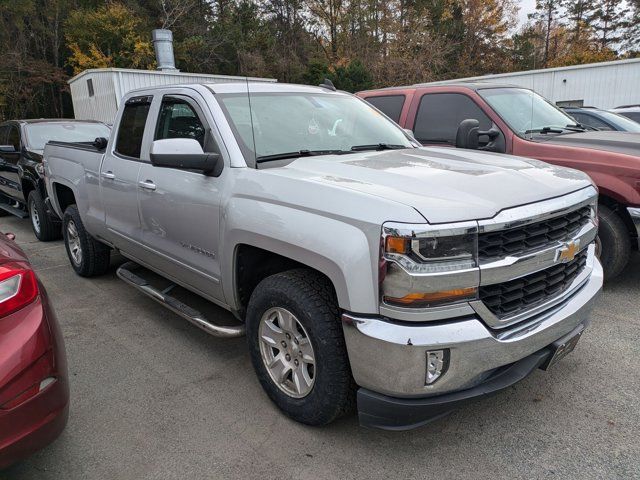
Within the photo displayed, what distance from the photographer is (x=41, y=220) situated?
7133 millimetres

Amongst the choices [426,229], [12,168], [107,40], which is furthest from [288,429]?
[107,40]

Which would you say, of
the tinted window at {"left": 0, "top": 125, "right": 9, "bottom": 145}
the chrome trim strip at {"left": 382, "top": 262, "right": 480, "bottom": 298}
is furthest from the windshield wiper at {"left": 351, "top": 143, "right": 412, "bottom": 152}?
the tinted window at {"left": 0, "top": 125, "right": 9, "bottom": 145}

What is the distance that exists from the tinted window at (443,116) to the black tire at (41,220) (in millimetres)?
5188

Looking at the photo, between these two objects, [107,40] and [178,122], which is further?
[107,40]

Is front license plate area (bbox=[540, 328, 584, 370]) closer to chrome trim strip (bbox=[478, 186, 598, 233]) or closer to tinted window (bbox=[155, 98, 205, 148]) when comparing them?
chrome trim strip (bbox=[478, 186, 598, 233])

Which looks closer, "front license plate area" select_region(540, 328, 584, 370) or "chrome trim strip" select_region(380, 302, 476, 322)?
"chrome trim strip" select_region(380, 302, 476, 322)

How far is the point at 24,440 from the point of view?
2025 millimetres

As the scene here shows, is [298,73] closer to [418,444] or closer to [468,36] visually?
[468,36]

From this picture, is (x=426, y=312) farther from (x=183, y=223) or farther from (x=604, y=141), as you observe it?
(x=604, y=141)

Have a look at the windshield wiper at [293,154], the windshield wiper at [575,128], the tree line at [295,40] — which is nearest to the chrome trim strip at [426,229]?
the windshield wiper at [293,154]

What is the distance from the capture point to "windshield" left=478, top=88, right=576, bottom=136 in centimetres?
550

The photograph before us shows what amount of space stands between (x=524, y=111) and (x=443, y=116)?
2.97 feet

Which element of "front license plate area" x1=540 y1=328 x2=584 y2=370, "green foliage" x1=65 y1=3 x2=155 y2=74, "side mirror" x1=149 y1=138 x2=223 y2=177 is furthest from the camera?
"green foliage" x1=65 y1=3 x2=155 y2=74

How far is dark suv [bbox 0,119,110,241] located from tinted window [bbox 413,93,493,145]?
480cm
